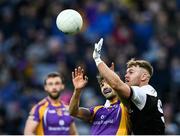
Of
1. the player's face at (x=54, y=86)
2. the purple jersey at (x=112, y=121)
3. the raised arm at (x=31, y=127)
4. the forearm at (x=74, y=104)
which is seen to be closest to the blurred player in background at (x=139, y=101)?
the purple jersey at (x=112, y=121)

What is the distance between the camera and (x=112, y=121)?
33.7 feet

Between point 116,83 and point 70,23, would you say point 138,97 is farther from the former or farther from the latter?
point 70,23

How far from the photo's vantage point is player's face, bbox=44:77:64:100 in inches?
508

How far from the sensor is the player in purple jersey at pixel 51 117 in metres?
12.6

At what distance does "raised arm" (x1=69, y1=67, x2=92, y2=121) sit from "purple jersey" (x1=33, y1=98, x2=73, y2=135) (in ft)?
7.25

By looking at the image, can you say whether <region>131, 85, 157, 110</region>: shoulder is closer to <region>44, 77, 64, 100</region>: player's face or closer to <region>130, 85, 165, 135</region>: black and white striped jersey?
<region>130, 85, 165, 135</region>: black and white striped jersey

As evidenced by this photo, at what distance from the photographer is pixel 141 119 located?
9516 millimetres

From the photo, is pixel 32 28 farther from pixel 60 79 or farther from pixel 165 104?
pixel 60 79

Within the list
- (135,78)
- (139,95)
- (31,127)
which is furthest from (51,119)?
(139,95)

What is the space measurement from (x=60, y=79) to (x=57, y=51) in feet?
17.1

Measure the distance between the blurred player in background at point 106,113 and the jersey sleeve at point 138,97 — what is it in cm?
67

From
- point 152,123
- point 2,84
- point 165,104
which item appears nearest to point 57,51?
point 2,84

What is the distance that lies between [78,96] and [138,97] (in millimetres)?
1122

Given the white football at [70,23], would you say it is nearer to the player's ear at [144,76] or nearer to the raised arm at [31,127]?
the player's ear at [144,76]
